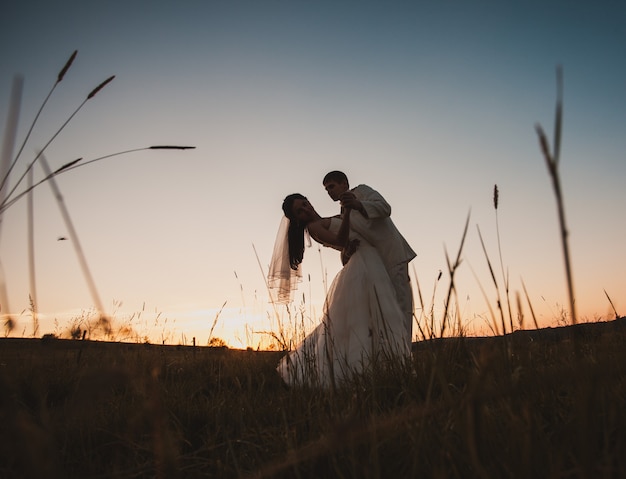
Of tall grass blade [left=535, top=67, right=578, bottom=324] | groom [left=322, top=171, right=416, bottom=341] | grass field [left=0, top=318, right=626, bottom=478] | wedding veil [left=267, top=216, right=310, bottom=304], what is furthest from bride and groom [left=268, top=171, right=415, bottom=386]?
tall grass blade [left=535, top=67, right=578, bottom=324]

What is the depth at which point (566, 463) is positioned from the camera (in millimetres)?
1112

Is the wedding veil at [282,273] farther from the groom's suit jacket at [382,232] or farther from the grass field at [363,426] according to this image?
the grass field at [363,426]

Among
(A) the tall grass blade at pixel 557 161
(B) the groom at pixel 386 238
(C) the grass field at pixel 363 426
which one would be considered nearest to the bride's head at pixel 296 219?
(B) the groom at pixel 386 238

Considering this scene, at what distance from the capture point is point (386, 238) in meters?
5.16

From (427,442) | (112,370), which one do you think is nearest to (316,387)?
(427,442)

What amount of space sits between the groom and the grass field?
216 centimetres

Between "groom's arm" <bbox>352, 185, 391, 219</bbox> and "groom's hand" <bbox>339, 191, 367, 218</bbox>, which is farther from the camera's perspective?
"groom's arm" <bbox>352, 185, 391, 219</bbox>

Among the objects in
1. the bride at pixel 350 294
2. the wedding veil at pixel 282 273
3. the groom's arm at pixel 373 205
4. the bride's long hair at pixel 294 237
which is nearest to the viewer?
the bride at pixel 350 294

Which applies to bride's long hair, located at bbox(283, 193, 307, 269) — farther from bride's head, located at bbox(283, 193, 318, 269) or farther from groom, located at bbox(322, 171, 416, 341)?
groom, located at bbox(322, 171, 416, 341)

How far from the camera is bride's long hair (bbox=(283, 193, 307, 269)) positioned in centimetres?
604

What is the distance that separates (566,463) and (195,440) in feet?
4.80

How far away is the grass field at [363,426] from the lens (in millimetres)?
501

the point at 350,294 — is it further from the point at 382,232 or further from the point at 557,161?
the point at 557,161

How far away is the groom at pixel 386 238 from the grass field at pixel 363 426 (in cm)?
216
